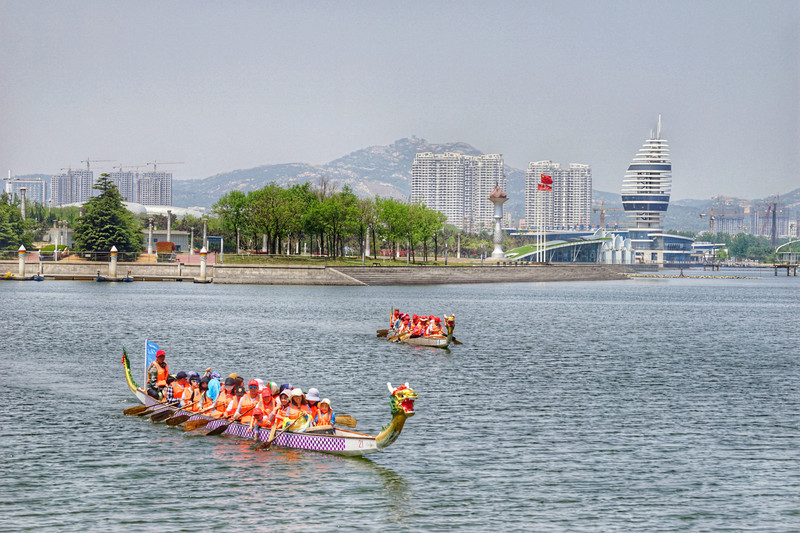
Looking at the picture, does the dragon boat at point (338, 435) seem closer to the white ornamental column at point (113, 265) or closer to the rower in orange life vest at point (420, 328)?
the rower in orange life vest at point (420, 328)

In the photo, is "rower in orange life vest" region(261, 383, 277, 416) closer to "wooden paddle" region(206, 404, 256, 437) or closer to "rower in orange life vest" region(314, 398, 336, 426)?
"wooden paddle" region(206, 404, 256, 437)

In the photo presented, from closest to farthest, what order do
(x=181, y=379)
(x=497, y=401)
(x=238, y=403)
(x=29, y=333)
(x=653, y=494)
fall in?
1. (x=653, y=494)
2. (x=238, y=403)
3. (x=181, y=379)
4. (x=497, y=401)
5. (x=29, y=333)

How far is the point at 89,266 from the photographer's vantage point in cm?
16675

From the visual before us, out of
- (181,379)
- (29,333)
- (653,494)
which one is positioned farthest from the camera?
(29,333)

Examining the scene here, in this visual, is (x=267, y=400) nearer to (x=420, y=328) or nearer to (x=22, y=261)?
(x=420, y=328)

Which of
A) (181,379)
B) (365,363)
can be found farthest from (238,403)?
(365,363)

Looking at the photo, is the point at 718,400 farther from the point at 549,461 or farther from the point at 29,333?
the point at 29,333

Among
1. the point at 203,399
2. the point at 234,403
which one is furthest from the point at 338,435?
the point at 203,399

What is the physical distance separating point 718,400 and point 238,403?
88.8ft

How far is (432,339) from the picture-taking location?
73250 mm

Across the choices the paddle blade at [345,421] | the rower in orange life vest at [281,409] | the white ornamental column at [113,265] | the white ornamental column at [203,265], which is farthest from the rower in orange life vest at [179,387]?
the white ornamental column at [113,265]

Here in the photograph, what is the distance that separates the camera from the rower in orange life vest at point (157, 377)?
41031mm

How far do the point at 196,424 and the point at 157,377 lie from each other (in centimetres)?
502

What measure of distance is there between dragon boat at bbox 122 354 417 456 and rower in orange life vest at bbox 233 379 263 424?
11.0 inches
